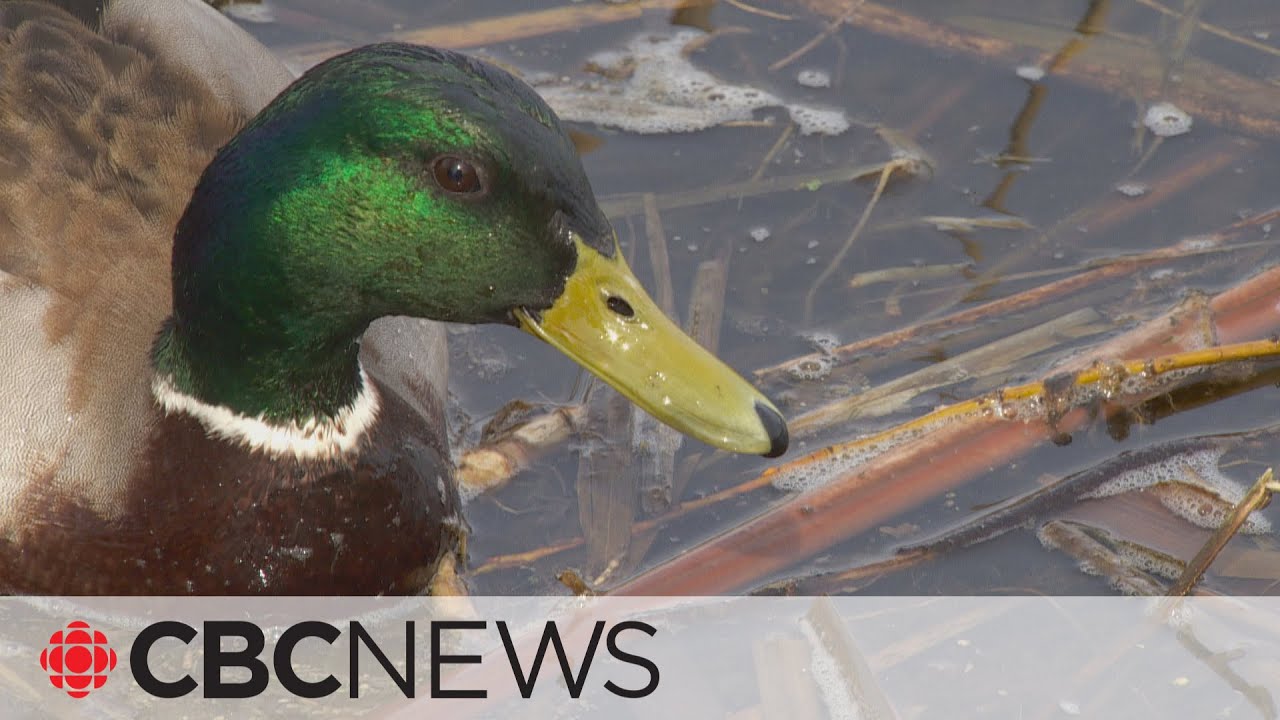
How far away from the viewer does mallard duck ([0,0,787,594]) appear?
312 centimetres

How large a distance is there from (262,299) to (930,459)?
1.64 meters

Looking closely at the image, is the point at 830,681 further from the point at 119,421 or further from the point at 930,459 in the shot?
the point at 119,421

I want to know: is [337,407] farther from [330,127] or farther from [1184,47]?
[1184,47]

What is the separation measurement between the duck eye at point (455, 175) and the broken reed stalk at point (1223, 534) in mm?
1653

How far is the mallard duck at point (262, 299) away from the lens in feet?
10.2

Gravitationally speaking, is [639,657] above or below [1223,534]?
below

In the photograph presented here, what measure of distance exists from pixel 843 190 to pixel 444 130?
2323 millimetres

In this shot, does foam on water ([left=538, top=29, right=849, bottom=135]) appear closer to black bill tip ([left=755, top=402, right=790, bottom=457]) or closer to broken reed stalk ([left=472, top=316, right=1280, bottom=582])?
broken reed stalk ([left=472, top=316, right=1280, bottom=582])

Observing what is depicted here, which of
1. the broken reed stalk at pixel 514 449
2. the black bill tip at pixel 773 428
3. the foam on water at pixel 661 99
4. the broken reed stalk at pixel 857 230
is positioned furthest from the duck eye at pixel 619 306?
the foam on water at pixel 661 99

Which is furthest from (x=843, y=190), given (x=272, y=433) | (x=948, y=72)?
(x=272, y=433)

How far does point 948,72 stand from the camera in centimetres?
550

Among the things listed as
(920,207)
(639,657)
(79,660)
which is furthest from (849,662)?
(920,207)

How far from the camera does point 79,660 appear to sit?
386cm

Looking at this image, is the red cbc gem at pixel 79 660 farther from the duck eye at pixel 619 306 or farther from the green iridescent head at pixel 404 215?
the duck eye at pixel 619 306
